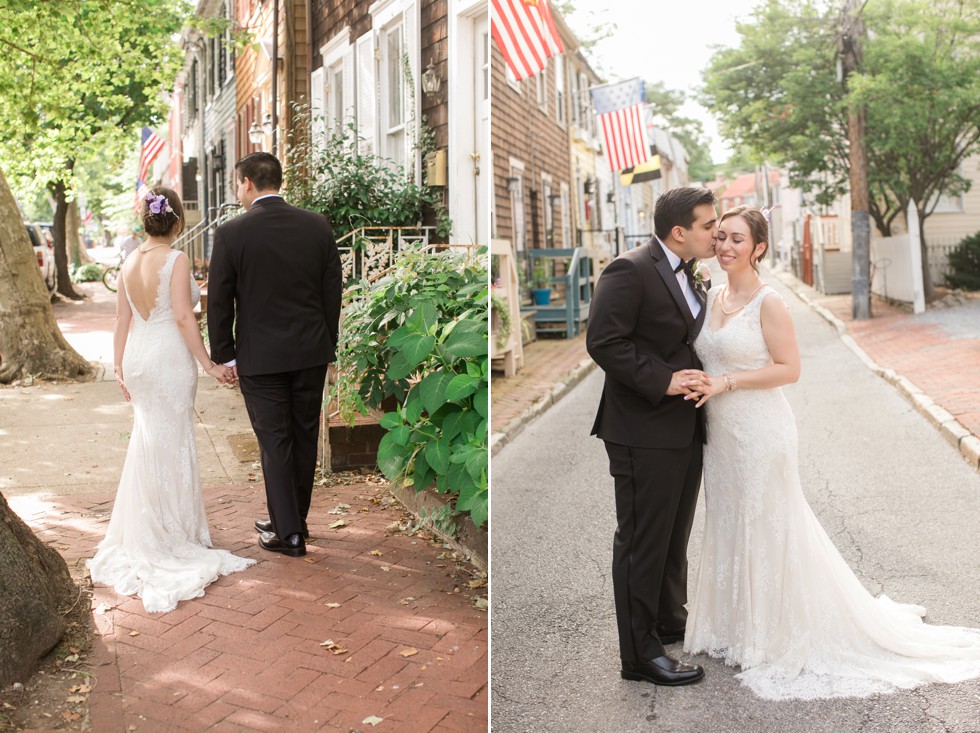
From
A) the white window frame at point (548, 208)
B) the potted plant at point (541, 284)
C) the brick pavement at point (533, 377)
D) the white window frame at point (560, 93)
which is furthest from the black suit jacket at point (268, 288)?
the white window frame at point (560, 93)

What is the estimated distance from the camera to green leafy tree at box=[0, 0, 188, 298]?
5.51 metres

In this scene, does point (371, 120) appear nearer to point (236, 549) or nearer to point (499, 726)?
point (236, 549)

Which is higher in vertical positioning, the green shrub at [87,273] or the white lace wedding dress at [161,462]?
the green shrub at [87,273]

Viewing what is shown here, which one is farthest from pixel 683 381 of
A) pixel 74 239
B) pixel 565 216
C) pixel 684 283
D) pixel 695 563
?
pixel 565 216

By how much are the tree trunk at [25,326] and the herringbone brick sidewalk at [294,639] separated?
28.0 inches

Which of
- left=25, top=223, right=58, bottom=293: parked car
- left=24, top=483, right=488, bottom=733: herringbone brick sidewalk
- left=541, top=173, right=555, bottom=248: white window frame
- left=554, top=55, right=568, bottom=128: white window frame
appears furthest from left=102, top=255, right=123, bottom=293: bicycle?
left=554, top=55, right=568, bottom=128: white window frame

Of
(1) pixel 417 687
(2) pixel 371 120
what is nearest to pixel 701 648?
(1) pixel 417 687

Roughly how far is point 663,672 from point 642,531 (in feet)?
1.66

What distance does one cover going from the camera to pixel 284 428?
16.2 ft

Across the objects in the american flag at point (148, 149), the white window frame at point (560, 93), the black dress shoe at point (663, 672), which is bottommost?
the black dress shoe at point (663, 672)

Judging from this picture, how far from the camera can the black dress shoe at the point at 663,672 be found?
3566 mm

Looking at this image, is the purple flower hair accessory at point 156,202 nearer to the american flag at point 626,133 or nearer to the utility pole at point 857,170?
the american flag at point 626,133

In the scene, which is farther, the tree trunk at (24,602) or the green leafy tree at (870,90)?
the green leafy tree at (870,90)

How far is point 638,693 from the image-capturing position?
141 inches
